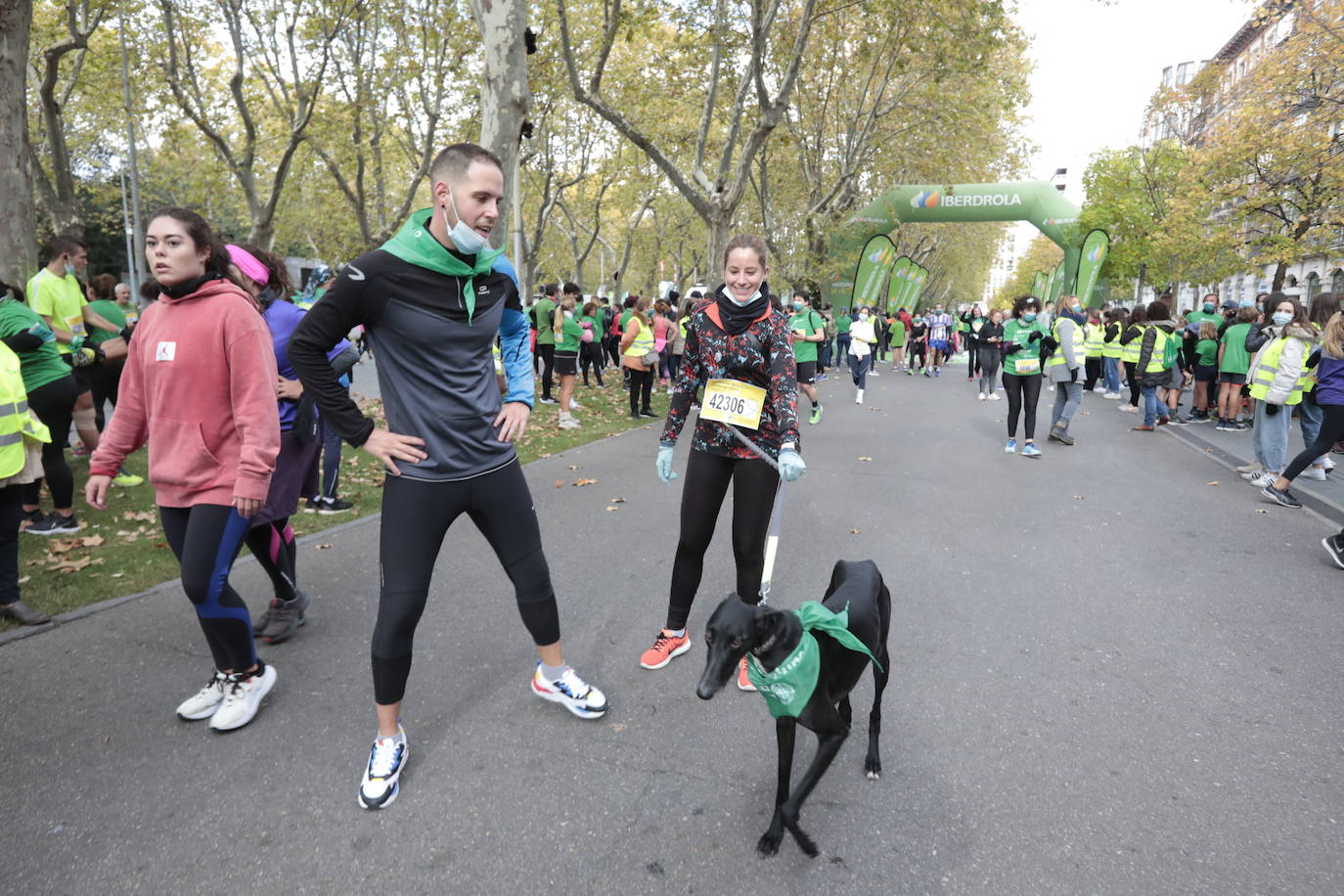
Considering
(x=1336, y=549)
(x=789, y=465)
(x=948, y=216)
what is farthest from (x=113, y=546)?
(x=948, y=216)

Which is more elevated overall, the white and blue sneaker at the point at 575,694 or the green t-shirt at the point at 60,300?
the green t-shirt at the point at 60,300

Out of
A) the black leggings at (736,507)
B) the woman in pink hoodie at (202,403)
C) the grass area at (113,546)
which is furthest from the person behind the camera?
the grass area at (113,546)

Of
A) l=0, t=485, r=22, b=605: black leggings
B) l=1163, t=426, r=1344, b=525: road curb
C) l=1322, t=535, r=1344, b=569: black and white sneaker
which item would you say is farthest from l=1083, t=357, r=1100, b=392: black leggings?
l=0, t=485, r=22, b=605: black leggings

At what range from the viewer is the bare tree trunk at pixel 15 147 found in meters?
7.21

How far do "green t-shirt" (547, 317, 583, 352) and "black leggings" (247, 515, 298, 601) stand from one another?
7.48m

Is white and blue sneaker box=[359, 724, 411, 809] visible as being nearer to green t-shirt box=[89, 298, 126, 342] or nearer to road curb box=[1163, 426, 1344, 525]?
green t-shirt box=[89, 298, 126, 342]

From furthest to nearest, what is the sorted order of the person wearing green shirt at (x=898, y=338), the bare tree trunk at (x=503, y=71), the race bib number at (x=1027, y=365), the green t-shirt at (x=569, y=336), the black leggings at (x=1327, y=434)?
the person wearing green shirt at (x=898, y=338)
the green t-shirt at (x=569, y=336)
the race bib number at (x=1027, y=365)
the bare tree trunk at (x=503, y=71)
the black leggings at (x=1327, y=434)

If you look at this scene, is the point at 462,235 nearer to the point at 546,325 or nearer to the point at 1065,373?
the point at 1065,373

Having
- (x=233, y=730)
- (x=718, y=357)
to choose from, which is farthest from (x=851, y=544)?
(x=233, y=730)

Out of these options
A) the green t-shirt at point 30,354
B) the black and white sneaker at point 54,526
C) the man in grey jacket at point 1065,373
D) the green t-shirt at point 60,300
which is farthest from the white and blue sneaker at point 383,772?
the man in grey jacket at point 1065,373

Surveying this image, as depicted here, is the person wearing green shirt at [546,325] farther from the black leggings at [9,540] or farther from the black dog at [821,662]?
the black dog at [821,662]

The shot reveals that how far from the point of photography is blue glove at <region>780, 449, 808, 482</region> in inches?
119

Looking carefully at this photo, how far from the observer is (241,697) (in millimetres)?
3141

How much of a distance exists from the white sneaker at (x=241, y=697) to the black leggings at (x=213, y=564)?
0.32ft
